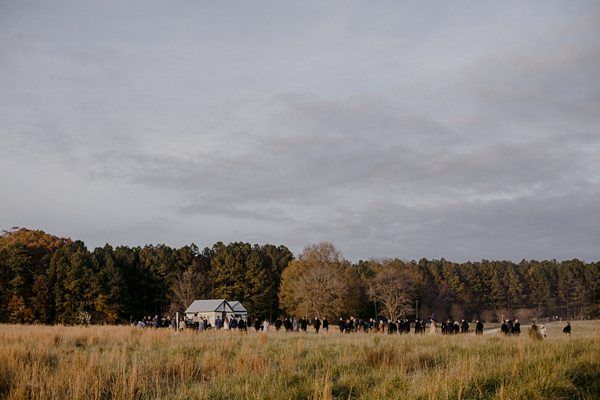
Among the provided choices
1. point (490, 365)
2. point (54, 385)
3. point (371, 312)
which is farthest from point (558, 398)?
point (371, 312)

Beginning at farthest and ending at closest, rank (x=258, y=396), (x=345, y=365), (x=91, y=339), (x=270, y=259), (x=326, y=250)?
(x=270, y=259) < (x=326, y=250) < (x=91, y=339) < (x=345, y=365) < (x=258, y=396)

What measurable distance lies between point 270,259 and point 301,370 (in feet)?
277

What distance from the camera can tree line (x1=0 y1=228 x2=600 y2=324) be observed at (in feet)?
227

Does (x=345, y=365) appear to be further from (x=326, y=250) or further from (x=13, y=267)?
(x=13, y=267)

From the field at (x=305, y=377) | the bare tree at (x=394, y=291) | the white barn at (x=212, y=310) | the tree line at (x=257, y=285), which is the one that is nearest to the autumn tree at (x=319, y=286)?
the tree line at (x=257, y=285)

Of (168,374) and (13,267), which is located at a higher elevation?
(13,267)

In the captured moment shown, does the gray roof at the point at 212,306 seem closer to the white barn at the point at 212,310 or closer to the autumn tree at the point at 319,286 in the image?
the white barn at the point at 212,310

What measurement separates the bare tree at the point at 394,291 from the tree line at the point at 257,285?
0.56 ft

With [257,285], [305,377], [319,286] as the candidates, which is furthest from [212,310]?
[305,377]

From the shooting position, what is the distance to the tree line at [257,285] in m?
69.1

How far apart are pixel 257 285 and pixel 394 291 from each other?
880 inches

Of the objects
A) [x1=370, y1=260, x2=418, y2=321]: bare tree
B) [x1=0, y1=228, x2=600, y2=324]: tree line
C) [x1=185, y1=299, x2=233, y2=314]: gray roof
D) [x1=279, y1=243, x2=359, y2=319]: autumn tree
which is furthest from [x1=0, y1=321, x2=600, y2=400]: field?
[x1=370, y1=260, x2=418, y2=321]: bare tree

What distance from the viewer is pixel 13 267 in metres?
69.8

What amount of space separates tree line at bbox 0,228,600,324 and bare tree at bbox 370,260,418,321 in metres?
0.17
